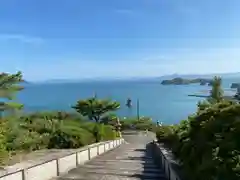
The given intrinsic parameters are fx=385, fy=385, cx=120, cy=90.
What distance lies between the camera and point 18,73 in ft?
28.2

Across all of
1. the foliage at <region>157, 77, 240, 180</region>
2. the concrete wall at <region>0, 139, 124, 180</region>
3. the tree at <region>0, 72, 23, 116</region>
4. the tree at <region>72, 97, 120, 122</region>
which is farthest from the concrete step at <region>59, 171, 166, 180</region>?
the tree at <region>72, 97, 120, 122</region>

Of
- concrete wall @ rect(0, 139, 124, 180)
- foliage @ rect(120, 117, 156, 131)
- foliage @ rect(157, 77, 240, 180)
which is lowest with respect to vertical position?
foliage @ rect(120, 117, 156, 131)

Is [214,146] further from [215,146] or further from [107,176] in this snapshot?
[107,176]

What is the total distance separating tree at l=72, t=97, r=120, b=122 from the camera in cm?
4328

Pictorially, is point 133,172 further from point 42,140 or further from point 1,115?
point 42,140

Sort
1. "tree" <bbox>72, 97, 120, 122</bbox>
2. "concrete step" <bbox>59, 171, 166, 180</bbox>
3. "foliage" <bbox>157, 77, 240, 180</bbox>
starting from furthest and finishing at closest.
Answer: "tree" <bbox>72, 97, 120, 122</bbox> < "concrete step" <bbox>59, 171, 166, 180</bbox> < "foliage" <bbox>157, 77, 240, 180</bbox>

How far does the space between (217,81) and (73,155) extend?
27134mm

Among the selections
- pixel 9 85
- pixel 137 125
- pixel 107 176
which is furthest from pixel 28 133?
pixel 137 125

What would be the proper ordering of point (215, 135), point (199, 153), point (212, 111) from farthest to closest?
point (212, 111) < point (199, 153) < point (215, 135)

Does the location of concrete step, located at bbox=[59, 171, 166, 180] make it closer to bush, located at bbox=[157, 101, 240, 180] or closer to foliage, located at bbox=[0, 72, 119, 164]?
foliage, located at bbox=[0, 72, 119, 164]

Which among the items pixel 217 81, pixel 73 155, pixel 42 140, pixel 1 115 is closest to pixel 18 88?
pixel 1 115

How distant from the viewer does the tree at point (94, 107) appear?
4328 centimetres

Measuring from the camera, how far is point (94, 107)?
43.2m

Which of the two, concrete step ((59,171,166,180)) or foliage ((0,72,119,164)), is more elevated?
foliage ((0,72,119,164))
